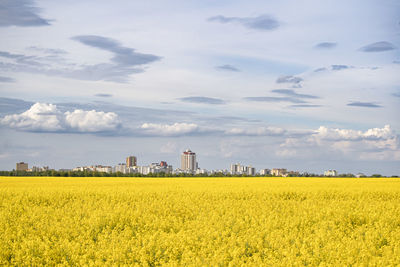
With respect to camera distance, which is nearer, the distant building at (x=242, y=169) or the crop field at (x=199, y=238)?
the crop field at (x=199, y=238)

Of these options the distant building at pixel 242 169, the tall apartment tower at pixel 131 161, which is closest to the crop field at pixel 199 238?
the distant building at pixel 242 169

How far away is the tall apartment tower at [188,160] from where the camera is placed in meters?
180

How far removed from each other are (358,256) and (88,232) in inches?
339

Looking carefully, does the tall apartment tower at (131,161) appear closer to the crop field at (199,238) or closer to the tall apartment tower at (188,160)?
the tall apartment tower at (188,160)

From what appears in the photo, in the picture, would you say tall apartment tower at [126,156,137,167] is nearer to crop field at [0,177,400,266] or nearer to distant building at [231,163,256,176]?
distant building at [231,163,256,176]

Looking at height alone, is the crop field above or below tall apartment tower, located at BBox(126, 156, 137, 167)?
below

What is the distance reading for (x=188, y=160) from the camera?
183375 mm

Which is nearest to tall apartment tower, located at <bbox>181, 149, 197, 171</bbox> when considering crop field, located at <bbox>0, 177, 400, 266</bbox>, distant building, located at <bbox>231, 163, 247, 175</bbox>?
distant building, located at <bbox>231, 163, 247, 175</bbox>

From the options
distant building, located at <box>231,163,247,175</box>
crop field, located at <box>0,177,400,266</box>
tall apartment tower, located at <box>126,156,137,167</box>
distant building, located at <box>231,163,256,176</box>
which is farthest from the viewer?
tall apartment tower, located at <box>126,156,137,167</box>

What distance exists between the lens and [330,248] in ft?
37.0

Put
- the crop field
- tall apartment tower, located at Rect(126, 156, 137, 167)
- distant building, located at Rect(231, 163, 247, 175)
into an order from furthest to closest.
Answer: tall apartment tower, located at Rect(126, 156, 137, 167)
distant building, located at Rect(231, 163, 247, 175)
the crop field

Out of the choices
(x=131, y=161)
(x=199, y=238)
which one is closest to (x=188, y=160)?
(x=131, y=161)

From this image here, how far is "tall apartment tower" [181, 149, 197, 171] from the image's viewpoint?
179875 mm

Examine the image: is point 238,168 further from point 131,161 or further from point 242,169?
point 131,161
